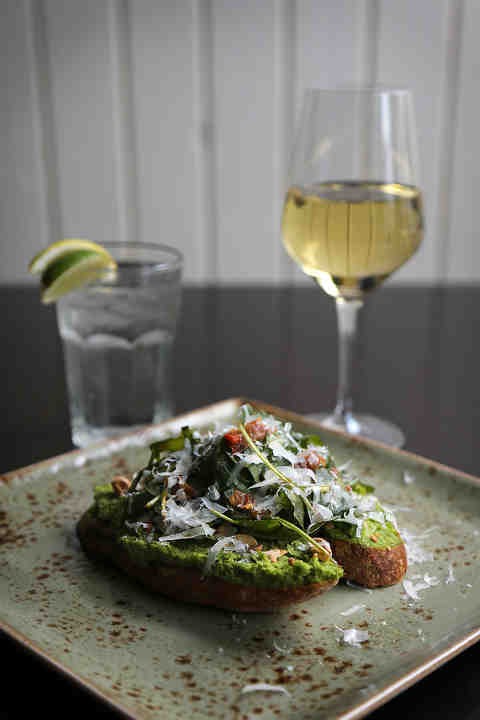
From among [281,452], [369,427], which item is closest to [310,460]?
[281,452]

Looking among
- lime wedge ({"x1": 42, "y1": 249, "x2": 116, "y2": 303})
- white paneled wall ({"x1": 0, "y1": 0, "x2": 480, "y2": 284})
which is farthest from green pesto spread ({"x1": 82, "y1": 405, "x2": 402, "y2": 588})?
white paneled wall ({"x1": 0, "y1": 0, "x2": 480, "y2": 284})

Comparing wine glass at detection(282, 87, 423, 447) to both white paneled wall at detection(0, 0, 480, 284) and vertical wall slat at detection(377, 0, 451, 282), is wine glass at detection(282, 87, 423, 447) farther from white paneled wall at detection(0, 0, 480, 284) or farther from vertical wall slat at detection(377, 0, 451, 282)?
vertical wall slat at detection(377, 0, 451, 282)

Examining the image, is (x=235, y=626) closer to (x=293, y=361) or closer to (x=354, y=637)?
(x=354, y=637)

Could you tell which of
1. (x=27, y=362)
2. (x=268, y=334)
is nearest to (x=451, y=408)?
(x=268, y=334)

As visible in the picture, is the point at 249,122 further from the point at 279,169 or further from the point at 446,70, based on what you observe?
the point at 446,70

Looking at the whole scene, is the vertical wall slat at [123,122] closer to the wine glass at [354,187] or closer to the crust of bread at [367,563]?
the wine glass at [354,187]

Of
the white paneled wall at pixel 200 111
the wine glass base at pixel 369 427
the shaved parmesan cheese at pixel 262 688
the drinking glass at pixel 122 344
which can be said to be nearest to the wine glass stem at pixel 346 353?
the wine glass base at pixel 369 427
